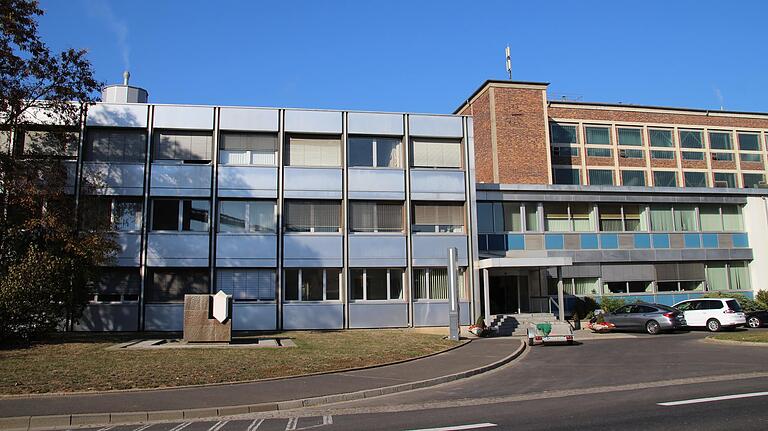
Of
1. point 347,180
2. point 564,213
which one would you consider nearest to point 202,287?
point 347,180

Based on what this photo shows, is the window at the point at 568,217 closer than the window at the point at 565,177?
Yes

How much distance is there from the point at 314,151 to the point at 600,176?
37.2 m

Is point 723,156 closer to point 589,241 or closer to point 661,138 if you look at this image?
point 661,138

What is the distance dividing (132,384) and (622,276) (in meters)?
26.2

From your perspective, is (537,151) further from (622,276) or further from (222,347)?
(222,347)

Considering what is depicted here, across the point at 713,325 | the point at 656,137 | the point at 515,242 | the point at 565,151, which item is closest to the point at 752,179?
the point at 656,137

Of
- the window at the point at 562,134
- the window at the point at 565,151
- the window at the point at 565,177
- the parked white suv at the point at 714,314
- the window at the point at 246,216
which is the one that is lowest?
the parked white suv at the point at 714,314

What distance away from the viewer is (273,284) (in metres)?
26.5

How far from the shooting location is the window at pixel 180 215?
86.0 ft

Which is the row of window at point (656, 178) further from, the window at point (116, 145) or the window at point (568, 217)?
the window at point (116, 145)

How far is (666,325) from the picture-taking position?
82.8ft

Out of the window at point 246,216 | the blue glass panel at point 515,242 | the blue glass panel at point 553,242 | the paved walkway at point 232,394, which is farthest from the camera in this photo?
the blue glass panel at point 553,242

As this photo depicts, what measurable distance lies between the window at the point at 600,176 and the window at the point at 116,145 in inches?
1654

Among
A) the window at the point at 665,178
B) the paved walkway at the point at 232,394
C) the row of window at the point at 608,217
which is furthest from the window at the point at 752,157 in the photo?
the paved walkway at the point at 232,394
